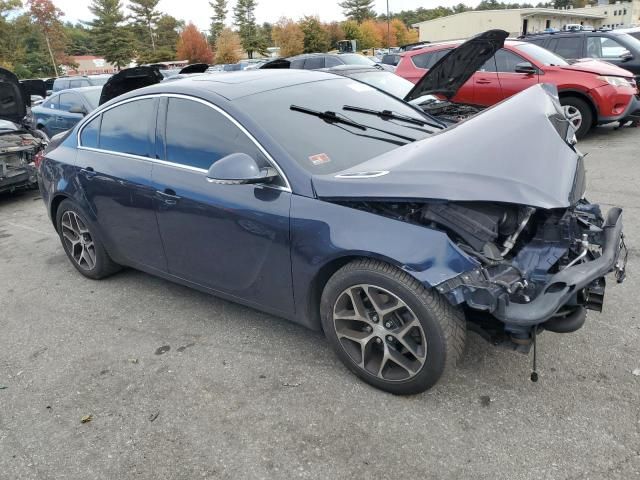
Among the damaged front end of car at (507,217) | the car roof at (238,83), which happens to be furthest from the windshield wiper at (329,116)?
the damaged front end of car at (507,217)

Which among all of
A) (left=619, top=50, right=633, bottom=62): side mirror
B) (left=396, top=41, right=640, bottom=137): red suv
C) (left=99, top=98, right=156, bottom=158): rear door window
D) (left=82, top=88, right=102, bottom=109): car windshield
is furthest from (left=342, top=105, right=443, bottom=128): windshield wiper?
(left=619, top=50, right=633, bottom=62): side mirror

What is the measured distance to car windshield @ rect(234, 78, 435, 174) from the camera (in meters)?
2.96

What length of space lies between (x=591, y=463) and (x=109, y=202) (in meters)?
3.46

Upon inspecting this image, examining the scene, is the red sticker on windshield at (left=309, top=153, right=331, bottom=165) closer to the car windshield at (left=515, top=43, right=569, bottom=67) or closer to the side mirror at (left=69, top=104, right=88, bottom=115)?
the side mirror at (left=69, top=104, right=88, bottom=115)

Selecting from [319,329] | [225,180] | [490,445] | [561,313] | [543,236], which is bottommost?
[490,445]

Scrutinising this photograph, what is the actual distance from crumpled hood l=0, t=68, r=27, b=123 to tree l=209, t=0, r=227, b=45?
262ft

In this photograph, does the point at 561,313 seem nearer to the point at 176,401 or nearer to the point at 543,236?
the point at 543,236

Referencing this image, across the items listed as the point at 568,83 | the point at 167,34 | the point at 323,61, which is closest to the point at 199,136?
the point at 568,83

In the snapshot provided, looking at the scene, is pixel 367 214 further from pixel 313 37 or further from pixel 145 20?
pixel 145 20

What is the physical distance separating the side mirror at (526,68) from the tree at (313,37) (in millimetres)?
51696

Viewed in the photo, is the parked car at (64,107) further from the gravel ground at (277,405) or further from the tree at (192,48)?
the tree at (192,48)

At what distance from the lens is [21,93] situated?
7.71 m

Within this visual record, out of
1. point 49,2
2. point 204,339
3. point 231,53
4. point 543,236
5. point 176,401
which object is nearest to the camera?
point 543,236

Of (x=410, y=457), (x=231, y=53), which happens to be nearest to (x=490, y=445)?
(x=410, y=457)
